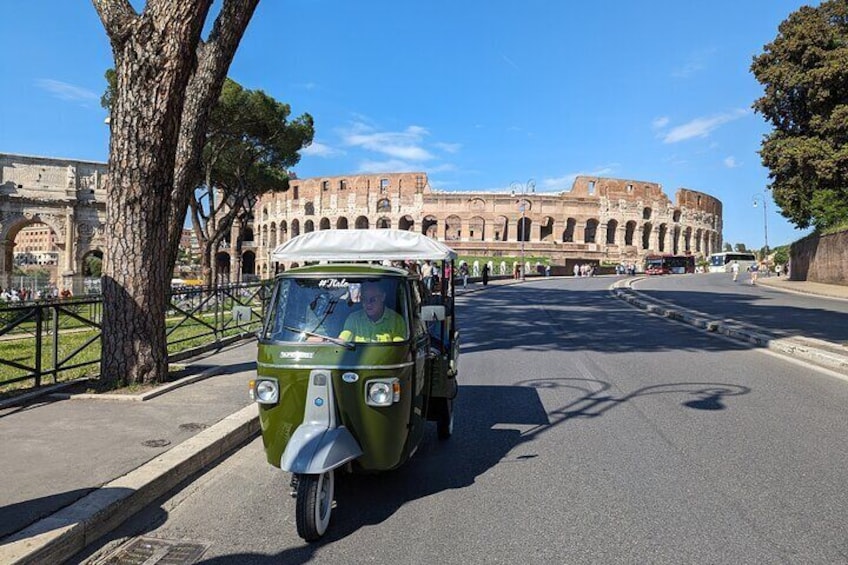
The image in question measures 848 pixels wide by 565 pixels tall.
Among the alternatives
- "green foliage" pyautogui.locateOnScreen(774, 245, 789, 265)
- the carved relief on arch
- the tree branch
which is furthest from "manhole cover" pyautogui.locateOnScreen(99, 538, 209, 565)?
"green foliage" pyautogui.locateOnScreen(774, 245, 789, 265)

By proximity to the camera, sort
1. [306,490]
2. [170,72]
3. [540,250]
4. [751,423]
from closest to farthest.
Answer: [306,490] → [751,423] → [170,72] → [540,250]

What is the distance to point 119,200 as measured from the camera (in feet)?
23.1

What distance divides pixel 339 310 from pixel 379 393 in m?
0.70

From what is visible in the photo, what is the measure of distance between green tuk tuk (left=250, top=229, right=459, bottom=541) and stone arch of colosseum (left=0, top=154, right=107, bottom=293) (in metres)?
49.3

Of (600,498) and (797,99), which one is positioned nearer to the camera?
(600,498)

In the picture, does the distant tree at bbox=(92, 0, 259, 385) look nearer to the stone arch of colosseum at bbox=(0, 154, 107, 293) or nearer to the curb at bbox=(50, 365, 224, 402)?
the curb at bbox=(50, 365, 224, 402)

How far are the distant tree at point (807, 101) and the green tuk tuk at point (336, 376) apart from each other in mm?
18615

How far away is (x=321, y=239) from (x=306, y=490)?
3.36 m

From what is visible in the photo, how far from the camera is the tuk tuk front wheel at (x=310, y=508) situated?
3.46 meters

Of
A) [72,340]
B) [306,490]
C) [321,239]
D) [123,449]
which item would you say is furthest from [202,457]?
[72,340]

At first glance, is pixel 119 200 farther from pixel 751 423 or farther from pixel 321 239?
pixel 751 423

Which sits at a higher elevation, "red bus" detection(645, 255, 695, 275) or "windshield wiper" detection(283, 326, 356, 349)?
"red bus" detection(645, 255, 695, 275)

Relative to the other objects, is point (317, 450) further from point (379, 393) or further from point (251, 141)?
point (251, 141)

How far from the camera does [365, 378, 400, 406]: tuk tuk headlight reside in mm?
3814
